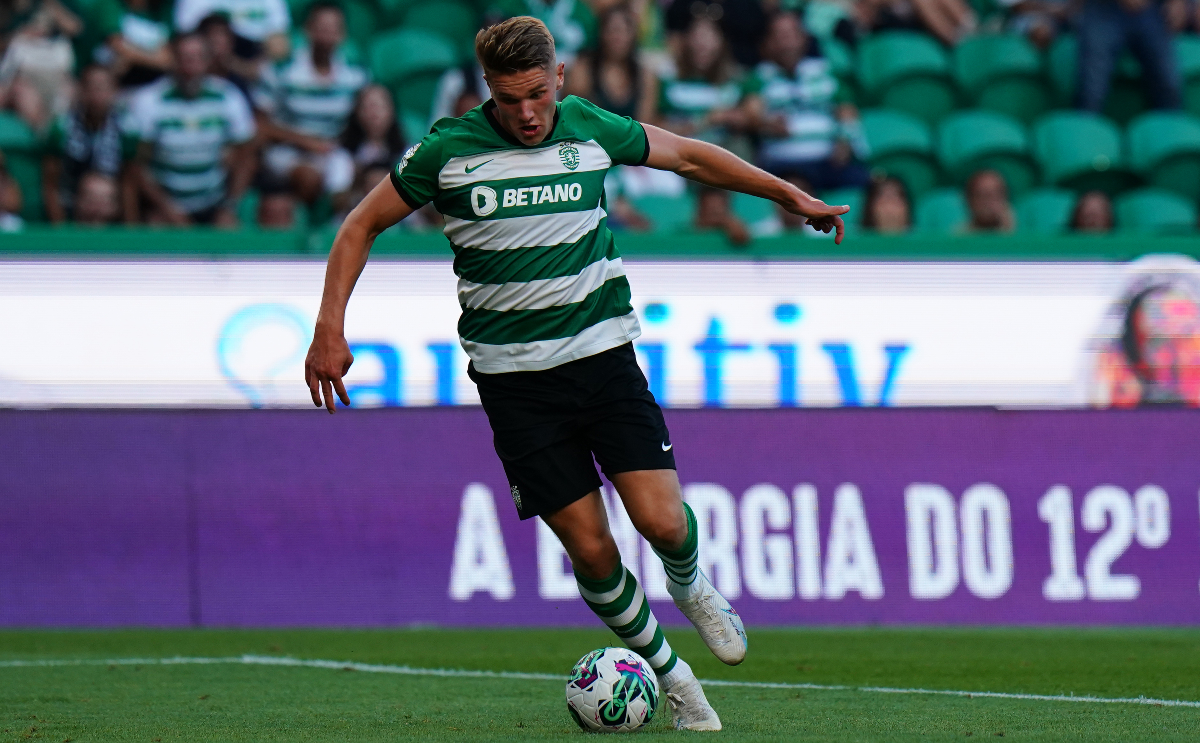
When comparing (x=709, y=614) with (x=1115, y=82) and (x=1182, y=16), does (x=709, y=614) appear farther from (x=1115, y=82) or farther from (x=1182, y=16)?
(x=1182, y=16)

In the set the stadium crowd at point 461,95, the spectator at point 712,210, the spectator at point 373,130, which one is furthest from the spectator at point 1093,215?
the spectator at point 373,130

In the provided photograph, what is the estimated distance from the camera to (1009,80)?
13.3 metres

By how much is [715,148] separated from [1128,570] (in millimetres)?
5302

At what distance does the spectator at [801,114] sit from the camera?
1180cm

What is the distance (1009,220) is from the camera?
10922mm

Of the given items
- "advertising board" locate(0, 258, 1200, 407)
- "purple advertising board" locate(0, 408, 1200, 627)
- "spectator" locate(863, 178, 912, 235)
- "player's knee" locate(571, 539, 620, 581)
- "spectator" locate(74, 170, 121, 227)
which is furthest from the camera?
"spectator" locate(863, 178, 912, 235)

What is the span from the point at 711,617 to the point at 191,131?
7319 mm

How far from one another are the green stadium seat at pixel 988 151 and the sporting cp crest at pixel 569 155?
7.93 m

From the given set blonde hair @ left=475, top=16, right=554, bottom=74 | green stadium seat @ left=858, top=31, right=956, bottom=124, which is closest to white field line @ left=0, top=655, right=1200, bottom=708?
blonde hair @ left=475, top=16, right=554, bottom=74

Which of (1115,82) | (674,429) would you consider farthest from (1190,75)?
(674,429)

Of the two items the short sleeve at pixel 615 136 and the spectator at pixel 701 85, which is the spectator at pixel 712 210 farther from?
the short sleeve at pixel 615 136

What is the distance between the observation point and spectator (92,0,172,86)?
38.1ft

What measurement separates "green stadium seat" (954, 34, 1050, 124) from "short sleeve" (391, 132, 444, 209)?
923 cm

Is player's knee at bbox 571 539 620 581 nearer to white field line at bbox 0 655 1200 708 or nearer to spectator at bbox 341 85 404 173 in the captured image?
white field line at bbox 0 655 1200 708
